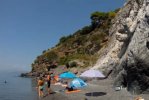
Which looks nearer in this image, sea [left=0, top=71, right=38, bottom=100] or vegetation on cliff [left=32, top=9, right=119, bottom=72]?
sea [left=0, top=71, right=38, bottom=100]

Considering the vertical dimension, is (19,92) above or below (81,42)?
below

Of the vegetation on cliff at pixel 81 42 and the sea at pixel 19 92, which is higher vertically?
the vegetation on cliff at pixel 81 42

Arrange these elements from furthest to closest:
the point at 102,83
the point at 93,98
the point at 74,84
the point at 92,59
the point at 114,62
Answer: the point at 92,59
the point at 114,62
the point at 102,83
the point at 74,84
the point at 93,98

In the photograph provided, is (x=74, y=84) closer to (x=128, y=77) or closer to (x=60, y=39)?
(x=128, y=77)

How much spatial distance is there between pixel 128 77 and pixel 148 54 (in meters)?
3.39

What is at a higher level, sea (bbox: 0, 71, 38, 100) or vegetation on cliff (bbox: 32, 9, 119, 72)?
vegetation on cliff (bbox: 32, 9, 119, 72)

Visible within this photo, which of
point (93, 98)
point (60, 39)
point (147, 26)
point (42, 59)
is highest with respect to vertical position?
point (60, 39)

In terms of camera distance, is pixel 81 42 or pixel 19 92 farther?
pixel 81 42

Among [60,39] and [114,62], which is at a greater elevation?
[60,39]

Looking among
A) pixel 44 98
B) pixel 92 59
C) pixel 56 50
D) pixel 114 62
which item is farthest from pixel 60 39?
pixel 44 98

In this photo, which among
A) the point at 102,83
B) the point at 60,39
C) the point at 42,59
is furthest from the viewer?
the point at 60,39

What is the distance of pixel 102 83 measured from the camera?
42.9 m

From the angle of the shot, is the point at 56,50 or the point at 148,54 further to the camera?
the point at 56,50

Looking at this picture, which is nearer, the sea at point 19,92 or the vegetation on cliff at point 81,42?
the sea at point 19,92
